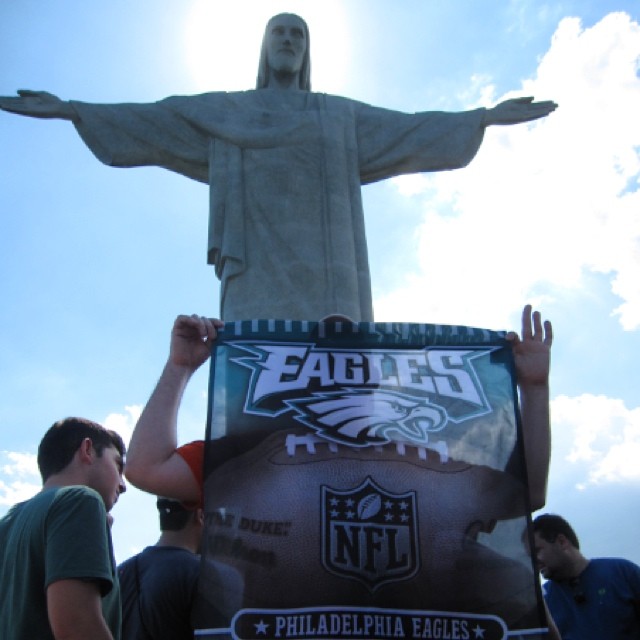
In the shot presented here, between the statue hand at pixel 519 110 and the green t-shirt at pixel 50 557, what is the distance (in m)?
5.95

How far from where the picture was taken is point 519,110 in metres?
7.70

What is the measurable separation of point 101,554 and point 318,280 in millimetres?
4267

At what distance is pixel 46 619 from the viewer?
274cm

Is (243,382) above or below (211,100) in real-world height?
below

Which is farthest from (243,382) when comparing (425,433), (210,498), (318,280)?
(318,280)

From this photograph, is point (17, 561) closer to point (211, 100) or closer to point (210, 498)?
point (210, 498)

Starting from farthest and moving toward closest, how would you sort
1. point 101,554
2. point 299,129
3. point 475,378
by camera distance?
point 299,129
point 475,378
point 101,554

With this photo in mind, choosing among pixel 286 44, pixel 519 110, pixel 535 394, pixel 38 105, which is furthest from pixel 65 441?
pixel 286 44

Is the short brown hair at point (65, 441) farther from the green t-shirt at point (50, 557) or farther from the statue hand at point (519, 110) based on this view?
the statue hand at point (519, 110)

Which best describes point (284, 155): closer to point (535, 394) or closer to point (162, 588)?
point (535, 394)

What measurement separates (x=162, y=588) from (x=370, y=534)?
84cm

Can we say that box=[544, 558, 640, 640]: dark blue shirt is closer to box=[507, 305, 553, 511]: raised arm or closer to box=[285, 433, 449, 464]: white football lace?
box=[507, 305, 553, 511]: raised arm

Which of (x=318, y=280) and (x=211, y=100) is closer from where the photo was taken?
(x=318, y=280)

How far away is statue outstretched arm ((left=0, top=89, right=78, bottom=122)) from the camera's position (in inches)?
Answer: 281
